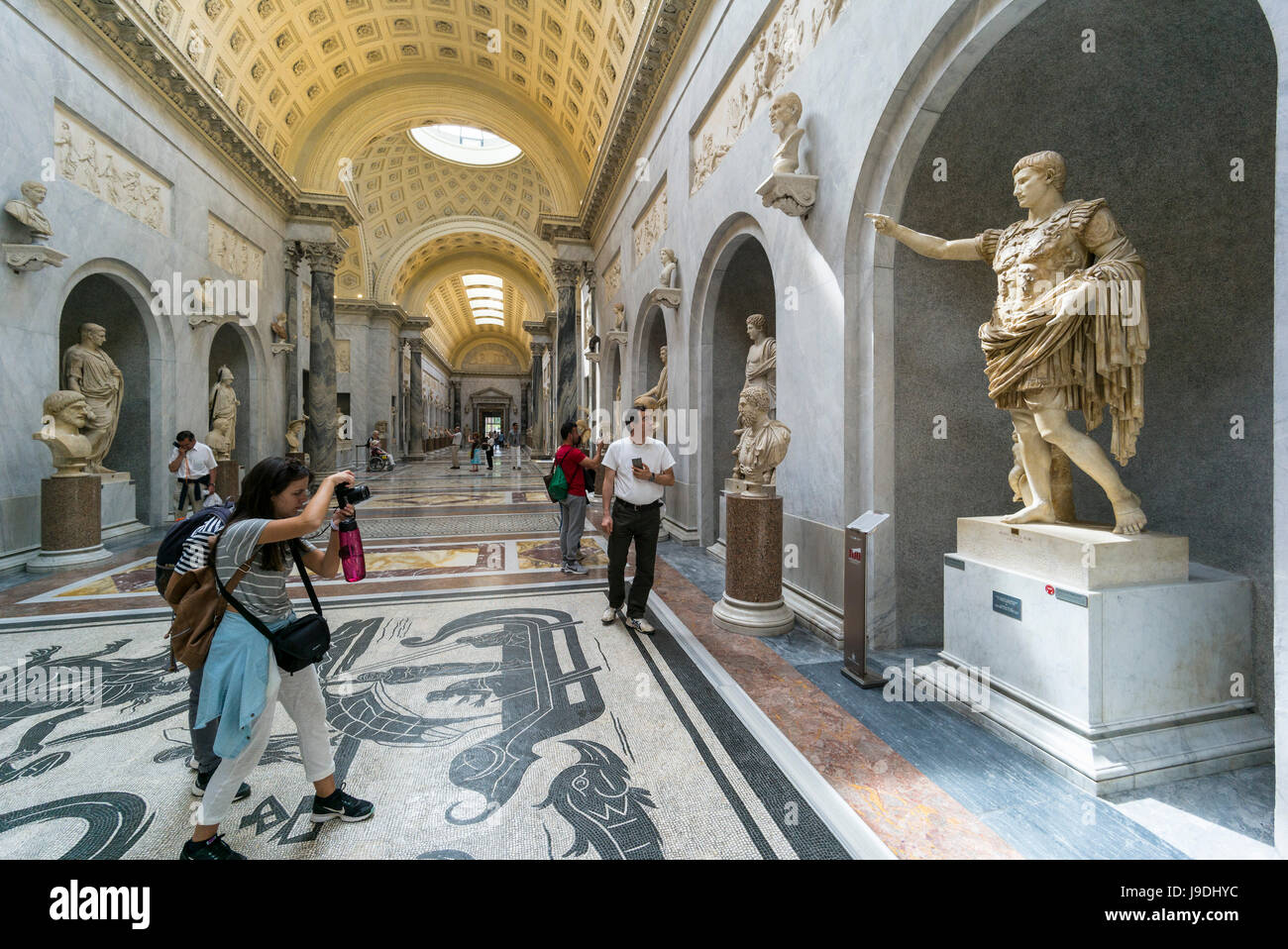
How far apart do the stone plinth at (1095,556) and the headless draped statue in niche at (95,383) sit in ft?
33.9

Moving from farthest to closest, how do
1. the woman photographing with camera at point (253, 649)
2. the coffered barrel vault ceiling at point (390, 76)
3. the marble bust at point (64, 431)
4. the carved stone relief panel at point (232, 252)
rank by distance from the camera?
the carved stone relief panel at point (232, 252) < the coffered barrel vault ceiling at point (390, 76) < the marble bust at point (64, 431) < the woman photographing with camera at point (253, 649)

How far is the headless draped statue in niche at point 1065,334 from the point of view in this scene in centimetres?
257

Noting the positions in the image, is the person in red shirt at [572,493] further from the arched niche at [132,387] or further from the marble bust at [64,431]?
the arched niche at [132,387]

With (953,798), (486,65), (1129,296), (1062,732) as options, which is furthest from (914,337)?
(486,65)

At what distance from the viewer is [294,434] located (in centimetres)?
1447

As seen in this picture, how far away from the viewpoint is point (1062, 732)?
2596 millimetres

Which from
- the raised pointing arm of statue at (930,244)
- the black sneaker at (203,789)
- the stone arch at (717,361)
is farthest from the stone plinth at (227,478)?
the raised pointing arm of statue at (930,244)

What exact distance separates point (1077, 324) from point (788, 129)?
10.1 ft

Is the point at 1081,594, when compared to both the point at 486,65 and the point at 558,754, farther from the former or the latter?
the point at 486,65

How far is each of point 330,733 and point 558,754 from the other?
1198 millimetres

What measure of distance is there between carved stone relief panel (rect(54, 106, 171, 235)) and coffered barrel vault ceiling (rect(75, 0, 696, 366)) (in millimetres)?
1392

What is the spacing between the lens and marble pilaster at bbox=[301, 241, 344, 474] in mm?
14820

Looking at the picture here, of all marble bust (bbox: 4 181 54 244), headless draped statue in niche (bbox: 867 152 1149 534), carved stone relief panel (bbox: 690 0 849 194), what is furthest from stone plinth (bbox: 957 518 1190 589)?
marble bust (bbox: 4 181 54 244)

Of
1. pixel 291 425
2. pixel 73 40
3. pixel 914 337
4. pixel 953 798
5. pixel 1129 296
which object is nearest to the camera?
pixel 953 798
